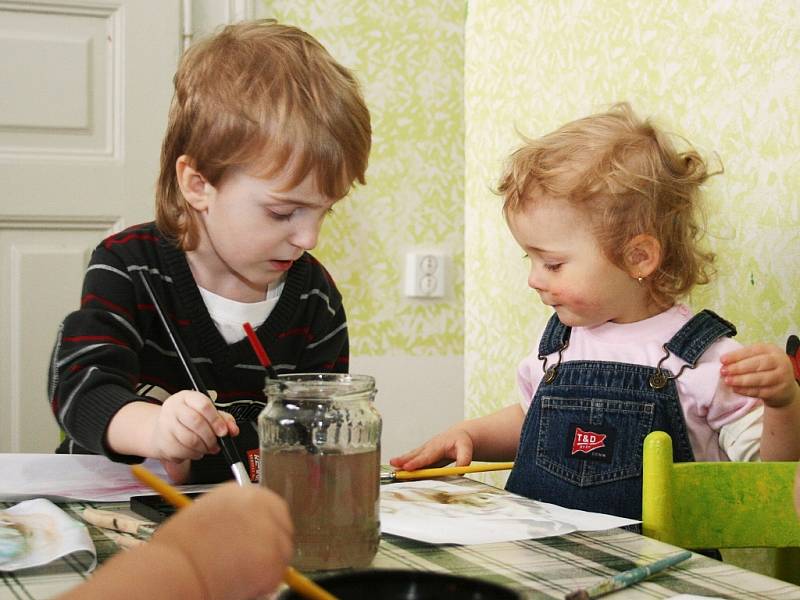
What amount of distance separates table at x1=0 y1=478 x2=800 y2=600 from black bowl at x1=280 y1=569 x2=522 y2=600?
148 mm

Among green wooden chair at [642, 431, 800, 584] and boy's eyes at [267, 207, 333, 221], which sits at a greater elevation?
boy's eyes at [267, 207, 333, 221]

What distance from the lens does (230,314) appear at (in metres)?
1.23

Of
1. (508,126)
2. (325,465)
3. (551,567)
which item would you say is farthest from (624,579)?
(508,126)

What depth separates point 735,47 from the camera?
4.08 feet

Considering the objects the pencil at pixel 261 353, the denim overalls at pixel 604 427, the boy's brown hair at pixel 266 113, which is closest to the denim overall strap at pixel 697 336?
the denim overalls at pixel 604 427

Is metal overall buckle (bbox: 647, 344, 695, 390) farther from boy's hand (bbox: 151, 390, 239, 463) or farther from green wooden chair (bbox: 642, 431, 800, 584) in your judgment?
boy's hand (bbox: 151, 390, 239, 463)

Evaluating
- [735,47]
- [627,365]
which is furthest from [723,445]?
[735,47]

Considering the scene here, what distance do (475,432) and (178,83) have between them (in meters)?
0.56

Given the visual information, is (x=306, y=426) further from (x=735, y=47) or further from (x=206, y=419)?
(x=735, y=47)

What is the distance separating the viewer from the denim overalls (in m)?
1.10

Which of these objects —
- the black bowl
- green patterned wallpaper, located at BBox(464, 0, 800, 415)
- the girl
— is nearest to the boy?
the girl

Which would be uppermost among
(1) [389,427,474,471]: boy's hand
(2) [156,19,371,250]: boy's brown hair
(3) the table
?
(2) [156,19,371,250]: boy's brown hair

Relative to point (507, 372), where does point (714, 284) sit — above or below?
above

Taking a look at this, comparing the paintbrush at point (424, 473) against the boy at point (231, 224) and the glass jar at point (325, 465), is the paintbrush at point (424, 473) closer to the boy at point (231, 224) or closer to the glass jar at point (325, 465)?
the boy at point (231, 224)
